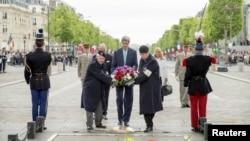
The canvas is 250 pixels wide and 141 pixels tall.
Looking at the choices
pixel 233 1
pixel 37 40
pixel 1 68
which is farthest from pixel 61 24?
pixel 37 40

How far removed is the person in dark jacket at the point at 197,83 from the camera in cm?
1105

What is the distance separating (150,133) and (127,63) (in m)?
1.71

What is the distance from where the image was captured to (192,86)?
1107cm

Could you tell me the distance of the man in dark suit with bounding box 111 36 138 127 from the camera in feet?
37.7

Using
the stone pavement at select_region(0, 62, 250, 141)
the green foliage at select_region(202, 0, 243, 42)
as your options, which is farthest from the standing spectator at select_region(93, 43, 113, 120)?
the green foliage at select_region(202, 0, 243, 42)

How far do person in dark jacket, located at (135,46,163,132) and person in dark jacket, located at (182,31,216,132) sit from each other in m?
0.65

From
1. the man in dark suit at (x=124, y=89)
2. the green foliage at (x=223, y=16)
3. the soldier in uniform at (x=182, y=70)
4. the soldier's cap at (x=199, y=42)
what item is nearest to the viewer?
the soldier's cap at (x=199, y=42)

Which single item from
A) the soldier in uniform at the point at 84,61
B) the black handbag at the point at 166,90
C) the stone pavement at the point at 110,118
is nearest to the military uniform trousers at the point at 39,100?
the stone pavement at the point at 110,118

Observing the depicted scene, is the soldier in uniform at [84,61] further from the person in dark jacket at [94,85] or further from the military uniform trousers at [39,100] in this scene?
the person in dark jacket at [94,85]

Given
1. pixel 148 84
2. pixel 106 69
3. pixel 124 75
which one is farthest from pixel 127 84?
pixel 106 69

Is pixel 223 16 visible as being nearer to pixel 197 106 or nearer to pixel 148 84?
pixel 197 106

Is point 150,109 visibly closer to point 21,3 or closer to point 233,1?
point 233,1

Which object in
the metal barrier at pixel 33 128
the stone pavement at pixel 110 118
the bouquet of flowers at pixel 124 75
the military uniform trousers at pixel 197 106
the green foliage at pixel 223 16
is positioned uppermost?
the green foliage at pixel 223 16

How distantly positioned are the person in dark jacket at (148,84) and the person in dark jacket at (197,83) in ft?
2.12
